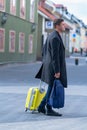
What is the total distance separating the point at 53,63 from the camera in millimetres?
9195

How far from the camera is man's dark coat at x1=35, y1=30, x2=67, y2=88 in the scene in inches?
361

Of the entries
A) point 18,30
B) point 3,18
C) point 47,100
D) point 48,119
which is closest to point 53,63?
point 47,100

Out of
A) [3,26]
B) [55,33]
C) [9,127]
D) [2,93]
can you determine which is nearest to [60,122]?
[9,127]

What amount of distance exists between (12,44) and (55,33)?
2449cm

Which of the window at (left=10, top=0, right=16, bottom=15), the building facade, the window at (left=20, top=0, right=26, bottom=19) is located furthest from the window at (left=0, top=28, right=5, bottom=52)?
the window at (left=20, top=0, right=26, bottom=19)

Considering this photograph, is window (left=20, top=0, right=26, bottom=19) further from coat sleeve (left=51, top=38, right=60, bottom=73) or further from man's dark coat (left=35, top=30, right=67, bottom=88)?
coat sleeve (left=51, top=38, right=60, bottom=73)

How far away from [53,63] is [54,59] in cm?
8

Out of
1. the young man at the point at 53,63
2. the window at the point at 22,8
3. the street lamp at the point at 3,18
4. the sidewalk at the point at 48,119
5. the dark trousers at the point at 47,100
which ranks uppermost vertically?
the window at the point at 22,8

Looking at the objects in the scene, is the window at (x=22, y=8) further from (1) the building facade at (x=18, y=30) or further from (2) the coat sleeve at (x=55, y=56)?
(2) the coat sleeve at (x=55, y=56)

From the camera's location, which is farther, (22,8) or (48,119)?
(22,8)

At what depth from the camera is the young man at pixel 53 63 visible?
9.18 meters

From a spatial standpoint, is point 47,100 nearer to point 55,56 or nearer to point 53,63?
point 53,63

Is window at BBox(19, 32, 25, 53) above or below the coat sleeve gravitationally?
below

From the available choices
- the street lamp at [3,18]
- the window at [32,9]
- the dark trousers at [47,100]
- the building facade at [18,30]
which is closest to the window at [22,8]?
the building facade at [18,30]
